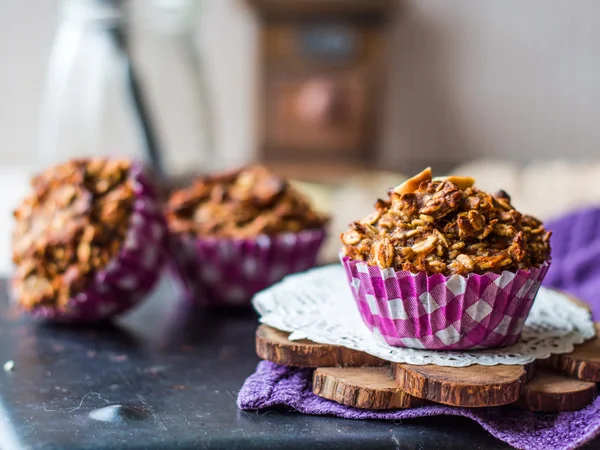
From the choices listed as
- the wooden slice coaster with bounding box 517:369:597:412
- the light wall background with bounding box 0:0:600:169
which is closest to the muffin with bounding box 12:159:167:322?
the wooden slice coaster with bounding box 517:369:597:412

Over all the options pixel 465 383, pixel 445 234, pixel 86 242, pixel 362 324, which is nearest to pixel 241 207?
pixel 86 242

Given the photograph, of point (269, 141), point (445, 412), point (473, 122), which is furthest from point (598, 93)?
point (445, 412)

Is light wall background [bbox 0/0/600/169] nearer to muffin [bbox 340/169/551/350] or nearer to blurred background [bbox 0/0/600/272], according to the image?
blurred background [bbox 0/0/600/272]

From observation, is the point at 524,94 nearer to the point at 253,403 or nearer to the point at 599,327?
the point at 599,327

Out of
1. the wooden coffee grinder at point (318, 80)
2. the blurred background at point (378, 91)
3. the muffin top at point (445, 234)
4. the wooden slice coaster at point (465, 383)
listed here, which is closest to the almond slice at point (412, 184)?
the muffin top at point (445, 234)

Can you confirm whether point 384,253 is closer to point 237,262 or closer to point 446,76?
point 237,262

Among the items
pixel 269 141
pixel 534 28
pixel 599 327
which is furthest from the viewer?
pixel 534 28

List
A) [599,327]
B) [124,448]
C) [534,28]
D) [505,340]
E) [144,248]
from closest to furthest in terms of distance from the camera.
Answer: [124,448], [505,340], [599,327], [144,248], [534,28]
